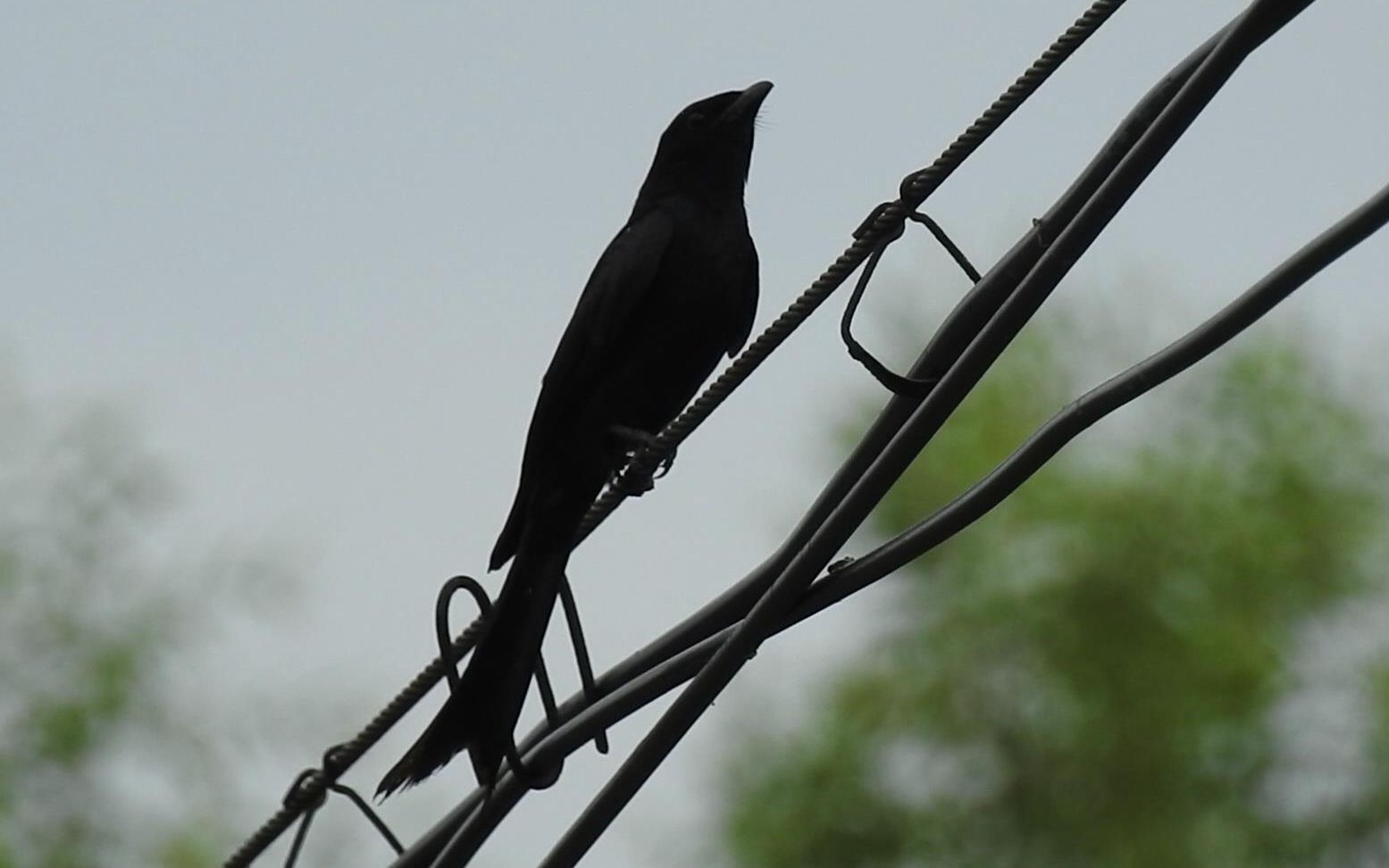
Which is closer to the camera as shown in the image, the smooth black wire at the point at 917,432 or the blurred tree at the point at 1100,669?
the smooth black wire at the point at 917,432

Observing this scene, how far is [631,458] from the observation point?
4.06 metres

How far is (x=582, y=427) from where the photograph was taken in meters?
4.07

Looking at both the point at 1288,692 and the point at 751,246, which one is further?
the point at 1288,692

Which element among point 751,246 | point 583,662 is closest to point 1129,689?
point 751,246

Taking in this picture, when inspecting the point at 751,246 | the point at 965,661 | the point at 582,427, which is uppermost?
the point at 965,661

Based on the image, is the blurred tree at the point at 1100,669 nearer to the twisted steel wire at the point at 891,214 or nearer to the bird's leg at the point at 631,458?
the bird's leg at the point at 631,458

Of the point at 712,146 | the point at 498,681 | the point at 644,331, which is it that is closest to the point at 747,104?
the point at 712,146

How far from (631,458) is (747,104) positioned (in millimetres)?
1024

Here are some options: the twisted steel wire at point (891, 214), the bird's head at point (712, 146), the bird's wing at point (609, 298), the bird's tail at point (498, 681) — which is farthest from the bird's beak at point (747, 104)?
the twisted steel wire at point (891, 214)

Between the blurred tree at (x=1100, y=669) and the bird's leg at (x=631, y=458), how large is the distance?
757 cm

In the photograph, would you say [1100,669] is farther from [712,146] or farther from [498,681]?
[498,681]

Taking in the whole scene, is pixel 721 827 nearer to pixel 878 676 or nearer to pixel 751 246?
pixel 878 676

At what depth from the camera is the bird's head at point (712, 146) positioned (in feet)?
14.5

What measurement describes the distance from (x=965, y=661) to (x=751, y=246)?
25.5 ft
